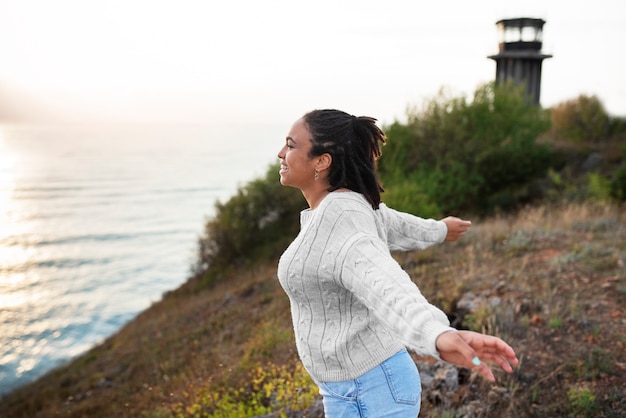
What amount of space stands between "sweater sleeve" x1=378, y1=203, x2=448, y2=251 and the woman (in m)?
0.29

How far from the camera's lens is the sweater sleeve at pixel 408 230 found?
2.38 metres

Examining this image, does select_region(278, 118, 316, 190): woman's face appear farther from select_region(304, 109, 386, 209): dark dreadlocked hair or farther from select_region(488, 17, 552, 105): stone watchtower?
select_region(488, 17, 552, 105): stone watchtower

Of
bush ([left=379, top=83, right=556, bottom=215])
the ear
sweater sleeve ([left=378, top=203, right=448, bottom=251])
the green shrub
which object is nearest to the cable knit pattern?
the ear

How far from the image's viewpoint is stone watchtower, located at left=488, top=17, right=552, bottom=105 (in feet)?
99.4

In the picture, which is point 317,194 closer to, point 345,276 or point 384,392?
point 345,276

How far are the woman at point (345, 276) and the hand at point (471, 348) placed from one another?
20 centimetres

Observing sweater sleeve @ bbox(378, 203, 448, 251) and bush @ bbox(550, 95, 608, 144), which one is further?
bush @ bbox(550, 95, 608, 144)

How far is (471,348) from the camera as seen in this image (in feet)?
4.31

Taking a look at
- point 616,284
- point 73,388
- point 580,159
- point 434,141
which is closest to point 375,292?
point 616,284

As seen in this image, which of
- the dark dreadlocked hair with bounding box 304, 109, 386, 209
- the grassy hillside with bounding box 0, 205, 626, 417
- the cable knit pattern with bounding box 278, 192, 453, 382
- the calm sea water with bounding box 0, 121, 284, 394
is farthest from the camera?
the calm sea water with bounding box 0, 121, 284, 394

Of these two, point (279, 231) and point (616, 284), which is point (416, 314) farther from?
point (279, 231)

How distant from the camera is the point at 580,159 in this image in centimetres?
2859

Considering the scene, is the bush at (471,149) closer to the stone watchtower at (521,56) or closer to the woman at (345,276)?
the stone watchtower at (521,56)

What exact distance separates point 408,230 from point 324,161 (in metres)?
0.74
